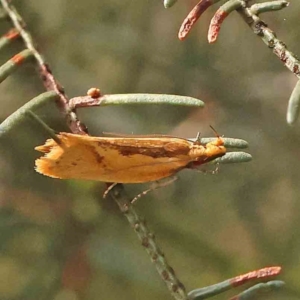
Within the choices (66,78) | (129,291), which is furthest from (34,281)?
(66,78)

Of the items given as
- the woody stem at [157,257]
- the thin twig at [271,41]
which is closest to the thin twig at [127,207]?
the woody stem at [157,257]

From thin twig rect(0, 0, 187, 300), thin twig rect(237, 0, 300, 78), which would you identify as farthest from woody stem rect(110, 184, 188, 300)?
thin twig rect(237, 0, 300, 78)

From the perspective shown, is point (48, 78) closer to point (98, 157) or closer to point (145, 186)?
point (98, 157)

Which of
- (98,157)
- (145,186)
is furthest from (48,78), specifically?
(145,186)

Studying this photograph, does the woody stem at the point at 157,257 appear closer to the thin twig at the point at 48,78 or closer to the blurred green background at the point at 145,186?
the thin twig at the point at 48,78

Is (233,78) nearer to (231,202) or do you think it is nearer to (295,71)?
(231,202)

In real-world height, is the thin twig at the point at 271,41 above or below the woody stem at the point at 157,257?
above

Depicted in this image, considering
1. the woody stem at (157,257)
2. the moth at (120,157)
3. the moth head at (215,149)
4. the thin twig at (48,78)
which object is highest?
the thin twig at (48,78)
